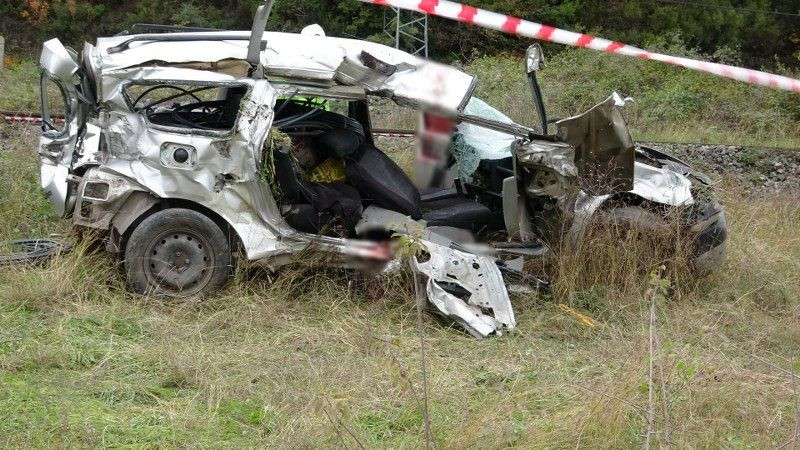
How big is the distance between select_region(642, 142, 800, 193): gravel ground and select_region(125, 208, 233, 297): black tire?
9.65 m

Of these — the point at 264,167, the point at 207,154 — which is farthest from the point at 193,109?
the point at 264,167

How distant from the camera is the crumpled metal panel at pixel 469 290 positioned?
6.52 meters

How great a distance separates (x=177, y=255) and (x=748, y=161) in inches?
439

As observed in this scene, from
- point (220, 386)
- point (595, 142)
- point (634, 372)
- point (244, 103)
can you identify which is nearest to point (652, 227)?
point (595, 142)

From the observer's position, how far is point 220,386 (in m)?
5.11

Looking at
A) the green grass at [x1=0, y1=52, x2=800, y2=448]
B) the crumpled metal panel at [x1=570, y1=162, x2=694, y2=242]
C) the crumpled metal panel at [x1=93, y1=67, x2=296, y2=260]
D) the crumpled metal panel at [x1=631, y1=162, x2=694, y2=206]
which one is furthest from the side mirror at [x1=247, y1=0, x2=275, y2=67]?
the crumpled metal panel at [x1=631, y1=162, x2=694, y2=206]

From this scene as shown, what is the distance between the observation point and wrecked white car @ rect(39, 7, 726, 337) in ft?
21.3

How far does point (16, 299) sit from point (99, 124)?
1.40 metres

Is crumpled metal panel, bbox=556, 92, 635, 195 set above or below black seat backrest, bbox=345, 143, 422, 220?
above

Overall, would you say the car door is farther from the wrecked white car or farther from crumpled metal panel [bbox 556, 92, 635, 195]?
crumpled metal panel [bbox 556, 92, 635, 195]

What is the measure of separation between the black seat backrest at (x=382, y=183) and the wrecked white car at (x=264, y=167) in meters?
0.01

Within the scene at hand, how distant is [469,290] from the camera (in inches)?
262

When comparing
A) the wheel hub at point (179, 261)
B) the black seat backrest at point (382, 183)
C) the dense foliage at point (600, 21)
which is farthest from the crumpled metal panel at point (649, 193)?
the dense foliage at point (600, 21)

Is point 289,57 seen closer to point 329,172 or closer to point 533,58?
point 329,172
